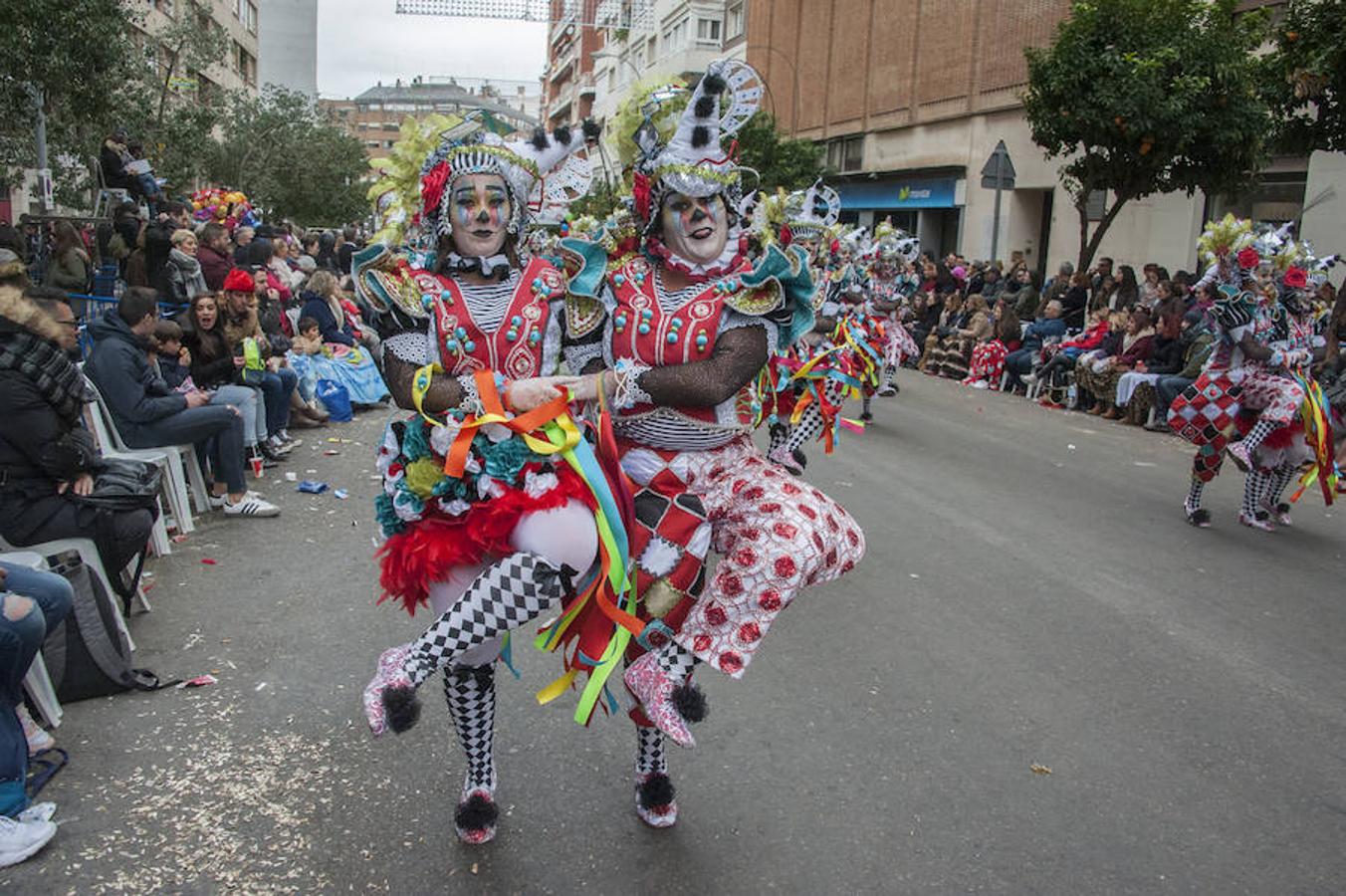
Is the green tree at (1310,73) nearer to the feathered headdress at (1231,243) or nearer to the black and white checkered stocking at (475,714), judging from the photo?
the feathered headdress at (1231,243)

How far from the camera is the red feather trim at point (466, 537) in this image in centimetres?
282

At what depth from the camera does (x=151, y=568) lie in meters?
5.79

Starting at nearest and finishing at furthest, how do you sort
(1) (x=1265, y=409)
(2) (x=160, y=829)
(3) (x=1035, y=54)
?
(2) (x=160, y=829)
(1) (x=1265, y=409)
(3) (x=1035, y=54)

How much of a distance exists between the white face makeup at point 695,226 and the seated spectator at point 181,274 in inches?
313

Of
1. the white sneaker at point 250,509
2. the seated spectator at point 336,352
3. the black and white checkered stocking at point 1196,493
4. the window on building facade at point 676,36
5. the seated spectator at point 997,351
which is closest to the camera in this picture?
the white sneaker at point 250,509

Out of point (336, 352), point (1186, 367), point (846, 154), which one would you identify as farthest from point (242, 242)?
point (846, 154)

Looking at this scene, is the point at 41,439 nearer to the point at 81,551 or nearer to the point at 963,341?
the point at 81,551

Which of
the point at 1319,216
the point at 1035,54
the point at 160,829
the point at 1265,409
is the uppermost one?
the point at 1035,54

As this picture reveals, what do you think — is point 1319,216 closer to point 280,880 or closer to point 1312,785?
point 1312,785

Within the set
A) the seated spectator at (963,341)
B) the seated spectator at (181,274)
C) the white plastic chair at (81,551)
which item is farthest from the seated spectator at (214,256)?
the seated spectator at (963,341)

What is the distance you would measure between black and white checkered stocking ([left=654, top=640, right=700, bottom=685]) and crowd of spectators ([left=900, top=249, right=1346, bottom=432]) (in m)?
6.21

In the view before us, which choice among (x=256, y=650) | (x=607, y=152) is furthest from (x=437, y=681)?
(x=607, y=152)

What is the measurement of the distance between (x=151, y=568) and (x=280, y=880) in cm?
339

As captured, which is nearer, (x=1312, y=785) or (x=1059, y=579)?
(x=1312, y=785)
